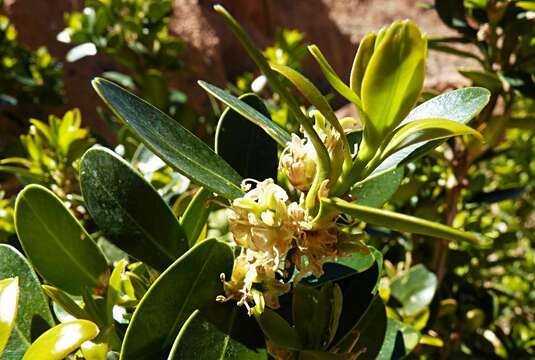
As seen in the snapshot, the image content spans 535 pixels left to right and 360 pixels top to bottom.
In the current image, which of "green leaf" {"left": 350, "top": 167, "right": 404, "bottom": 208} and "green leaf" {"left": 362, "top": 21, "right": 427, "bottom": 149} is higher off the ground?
"green leaf" {"left": 362, "top": 21, "right": 427, "bottom": 149}

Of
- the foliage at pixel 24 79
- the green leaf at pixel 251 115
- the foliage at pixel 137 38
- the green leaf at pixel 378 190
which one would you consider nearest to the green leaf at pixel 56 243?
the green leaf at pixel 251 115

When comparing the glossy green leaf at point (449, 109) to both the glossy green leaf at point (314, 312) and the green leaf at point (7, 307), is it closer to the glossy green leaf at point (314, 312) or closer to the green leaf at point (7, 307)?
the glossy green leaf at point (314, 312)

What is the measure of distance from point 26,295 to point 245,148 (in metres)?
0.33

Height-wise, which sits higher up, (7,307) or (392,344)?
(7,307)

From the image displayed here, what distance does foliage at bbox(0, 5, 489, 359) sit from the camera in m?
0.61

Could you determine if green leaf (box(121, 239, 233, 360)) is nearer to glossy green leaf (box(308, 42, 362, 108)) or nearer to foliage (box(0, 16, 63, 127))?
glossy green leaf (box(308, 42, 362, 108))

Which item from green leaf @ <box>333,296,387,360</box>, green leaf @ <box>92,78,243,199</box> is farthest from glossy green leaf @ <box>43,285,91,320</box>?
green leaf @ <box>333,296,387,360</box>

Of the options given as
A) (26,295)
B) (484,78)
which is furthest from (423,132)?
(484,78)

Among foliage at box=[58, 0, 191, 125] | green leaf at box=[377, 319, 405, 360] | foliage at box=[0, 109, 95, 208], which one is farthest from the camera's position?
foliage at box=[58, 0, 191, 125]

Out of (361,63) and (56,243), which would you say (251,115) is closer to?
(361,63)

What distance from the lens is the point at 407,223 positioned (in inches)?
21.0

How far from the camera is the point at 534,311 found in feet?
7.76

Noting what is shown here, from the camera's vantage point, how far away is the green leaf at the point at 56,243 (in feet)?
2.52

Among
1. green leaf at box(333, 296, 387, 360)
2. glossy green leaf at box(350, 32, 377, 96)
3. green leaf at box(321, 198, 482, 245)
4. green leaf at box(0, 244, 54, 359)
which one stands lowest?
A: green leaf at box(333, 296, 387, 360)
